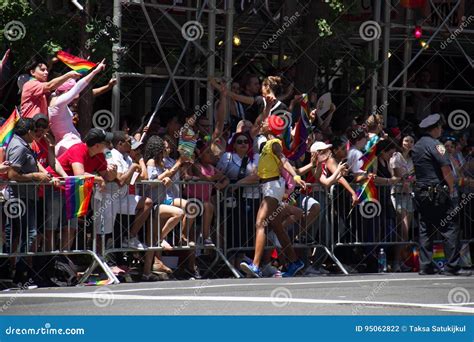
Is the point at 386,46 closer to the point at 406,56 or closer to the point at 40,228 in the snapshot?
the point at 406,56

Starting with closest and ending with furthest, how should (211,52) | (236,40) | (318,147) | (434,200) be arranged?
(434,200)
(318,147)
(211,52)
(236,40)

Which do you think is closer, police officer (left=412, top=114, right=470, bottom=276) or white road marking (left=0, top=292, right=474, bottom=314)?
white road marking (left=0, top=292, right=474, bottom=314)

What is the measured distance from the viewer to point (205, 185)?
15922mm

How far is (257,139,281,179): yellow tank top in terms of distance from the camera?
51.2ft

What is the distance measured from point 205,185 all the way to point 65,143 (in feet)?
6.34

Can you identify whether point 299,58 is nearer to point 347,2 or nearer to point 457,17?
point 347,2

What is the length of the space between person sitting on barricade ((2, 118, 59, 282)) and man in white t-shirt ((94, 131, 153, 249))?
780 mm

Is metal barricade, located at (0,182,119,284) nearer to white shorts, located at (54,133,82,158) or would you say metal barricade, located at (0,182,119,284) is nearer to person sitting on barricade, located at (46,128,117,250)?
person sitting on barricade, located at (46,128,117,250)

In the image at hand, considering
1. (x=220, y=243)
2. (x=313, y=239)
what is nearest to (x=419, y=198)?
(x=313, y=239)

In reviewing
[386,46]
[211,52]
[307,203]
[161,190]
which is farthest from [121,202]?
[386,46]

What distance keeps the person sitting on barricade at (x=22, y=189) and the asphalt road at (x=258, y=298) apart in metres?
0.80

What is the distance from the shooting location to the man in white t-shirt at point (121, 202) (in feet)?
48.7

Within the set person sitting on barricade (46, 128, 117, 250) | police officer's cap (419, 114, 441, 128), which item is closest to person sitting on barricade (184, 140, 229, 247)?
person sitting on barricade (46, 128, 117, 250)

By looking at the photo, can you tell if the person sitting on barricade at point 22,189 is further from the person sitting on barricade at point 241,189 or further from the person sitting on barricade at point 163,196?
the person sitting on barricade at point 241,189
